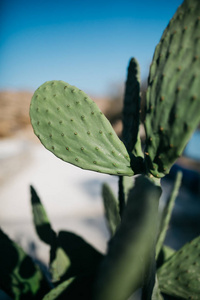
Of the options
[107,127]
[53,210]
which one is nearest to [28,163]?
[53,210]

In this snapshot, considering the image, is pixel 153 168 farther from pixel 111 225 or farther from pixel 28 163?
pixel 28 163

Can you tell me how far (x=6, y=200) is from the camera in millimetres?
3146

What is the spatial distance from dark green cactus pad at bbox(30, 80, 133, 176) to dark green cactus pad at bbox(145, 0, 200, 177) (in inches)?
4.5

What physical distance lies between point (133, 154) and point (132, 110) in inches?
8.8

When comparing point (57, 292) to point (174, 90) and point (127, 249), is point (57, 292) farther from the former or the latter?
point (174, 90)

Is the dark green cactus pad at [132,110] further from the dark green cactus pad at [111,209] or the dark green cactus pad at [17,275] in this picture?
the dark green cactus pad at [17,275]

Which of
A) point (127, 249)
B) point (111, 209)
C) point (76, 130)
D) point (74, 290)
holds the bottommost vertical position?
point (74, 290)

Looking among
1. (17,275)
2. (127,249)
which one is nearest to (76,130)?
(127,249)

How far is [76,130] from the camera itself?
26.0 inches

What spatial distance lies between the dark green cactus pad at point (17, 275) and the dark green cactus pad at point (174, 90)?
667 millimetres

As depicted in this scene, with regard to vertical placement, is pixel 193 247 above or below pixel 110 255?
below

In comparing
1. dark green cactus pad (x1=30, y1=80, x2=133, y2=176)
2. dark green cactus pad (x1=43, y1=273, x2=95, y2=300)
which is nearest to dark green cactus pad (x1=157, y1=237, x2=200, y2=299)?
dark green cactus pad (x1=43, y1=273, x2=95, y2=300)

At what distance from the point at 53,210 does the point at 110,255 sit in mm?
2745

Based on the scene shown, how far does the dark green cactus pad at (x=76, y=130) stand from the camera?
25.6 inches
